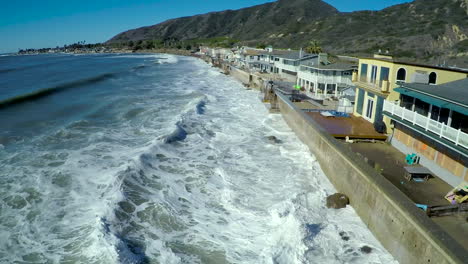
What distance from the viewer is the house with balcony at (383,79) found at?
16594 mm

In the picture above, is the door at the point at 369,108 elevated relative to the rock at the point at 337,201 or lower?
elevated

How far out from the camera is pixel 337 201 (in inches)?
547

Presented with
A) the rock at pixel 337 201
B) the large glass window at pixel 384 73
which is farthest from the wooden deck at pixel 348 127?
the rock at pixel 337 201

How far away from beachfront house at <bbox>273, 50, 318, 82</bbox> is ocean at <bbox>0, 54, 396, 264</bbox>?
58.4ft

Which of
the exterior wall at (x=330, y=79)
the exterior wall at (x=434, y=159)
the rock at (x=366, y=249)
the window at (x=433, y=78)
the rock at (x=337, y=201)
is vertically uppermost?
the window at (x=433, y=78)

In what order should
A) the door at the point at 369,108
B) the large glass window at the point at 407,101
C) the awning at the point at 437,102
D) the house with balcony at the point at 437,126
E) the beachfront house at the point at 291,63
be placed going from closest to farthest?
the awning at the point at 437,102 → the house with balcony at the point at 437,126 → the large glass window at the point at 407,101 → the door at the point at 369,108 → the beachfront house at the point at 291,63

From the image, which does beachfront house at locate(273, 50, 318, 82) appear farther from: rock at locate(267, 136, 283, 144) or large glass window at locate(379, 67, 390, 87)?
large glass window at locate(379, 67, 390, 87)

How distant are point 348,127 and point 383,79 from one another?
3.57m

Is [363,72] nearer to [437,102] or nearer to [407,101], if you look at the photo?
[407,101]

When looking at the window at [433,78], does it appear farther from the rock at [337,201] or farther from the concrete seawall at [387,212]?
the rock at [337,201]

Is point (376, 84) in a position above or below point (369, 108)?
above

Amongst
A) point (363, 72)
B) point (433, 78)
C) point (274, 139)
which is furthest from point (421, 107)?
point (274, 139)

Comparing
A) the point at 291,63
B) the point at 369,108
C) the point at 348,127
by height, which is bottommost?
the point at 348,127

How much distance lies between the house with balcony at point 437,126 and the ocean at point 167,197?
4.34 metres
